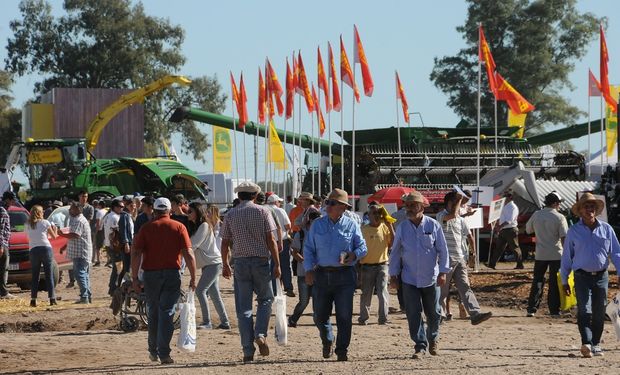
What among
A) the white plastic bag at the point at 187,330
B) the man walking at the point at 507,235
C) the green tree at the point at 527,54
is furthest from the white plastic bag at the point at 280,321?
the green tree at the point at 527,54

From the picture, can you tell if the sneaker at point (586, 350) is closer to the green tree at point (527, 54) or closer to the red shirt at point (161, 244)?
the red shirt at point (161, 244)

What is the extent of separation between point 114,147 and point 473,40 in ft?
63.1

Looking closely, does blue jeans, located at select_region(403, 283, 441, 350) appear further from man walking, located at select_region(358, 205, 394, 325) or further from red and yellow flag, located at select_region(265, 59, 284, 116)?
red and yellow flag, located at select_region(265, 59, 284, 116)

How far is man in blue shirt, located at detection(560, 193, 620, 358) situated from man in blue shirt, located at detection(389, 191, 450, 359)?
125 centimetres

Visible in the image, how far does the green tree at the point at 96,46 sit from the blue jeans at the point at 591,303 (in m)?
63.7

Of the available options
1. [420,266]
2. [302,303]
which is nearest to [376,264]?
[302,303]

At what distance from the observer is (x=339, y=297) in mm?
13172

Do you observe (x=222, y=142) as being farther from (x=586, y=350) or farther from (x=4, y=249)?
(x=586, y=350)

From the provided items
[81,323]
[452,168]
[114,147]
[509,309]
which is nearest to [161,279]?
[81,323]

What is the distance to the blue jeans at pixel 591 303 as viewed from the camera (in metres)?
13.3

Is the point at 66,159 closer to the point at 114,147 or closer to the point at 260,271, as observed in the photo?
the point at 114,147

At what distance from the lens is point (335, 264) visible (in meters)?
13.1

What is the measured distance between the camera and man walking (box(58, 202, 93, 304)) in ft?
69.3

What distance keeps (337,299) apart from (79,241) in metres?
8.89
